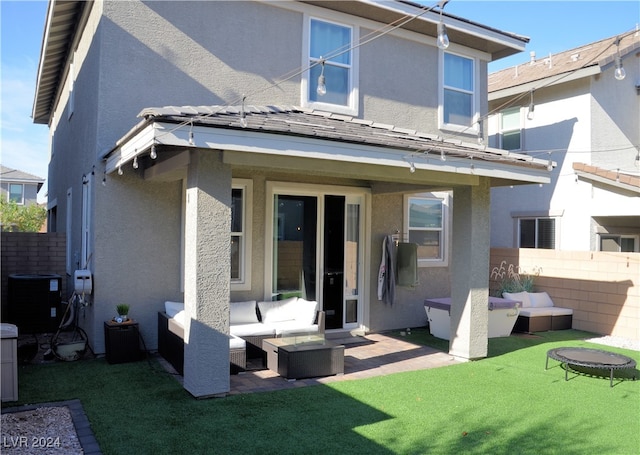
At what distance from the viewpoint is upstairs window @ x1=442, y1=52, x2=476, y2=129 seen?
12242 millimetres

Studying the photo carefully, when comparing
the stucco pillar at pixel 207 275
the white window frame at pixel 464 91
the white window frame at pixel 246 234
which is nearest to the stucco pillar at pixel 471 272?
the white window frame at pixel 464 91

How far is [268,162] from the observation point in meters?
6.89

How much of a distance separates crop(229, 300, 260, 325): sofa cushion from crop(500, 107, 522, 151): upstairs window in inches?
447

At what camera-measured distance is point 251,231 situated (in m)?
9.78

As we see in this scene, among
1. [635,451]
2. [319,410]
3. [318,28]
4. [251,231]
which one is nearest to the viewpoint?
[635,451]

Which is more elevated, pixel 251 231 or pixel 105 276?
pixel 251 231

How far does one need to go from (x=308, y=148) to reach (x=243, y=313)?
3.79 metres

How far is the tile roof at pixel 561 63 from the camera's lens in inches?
606

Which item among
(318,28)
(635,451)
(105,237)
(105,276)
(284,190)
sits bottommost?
(635,451)

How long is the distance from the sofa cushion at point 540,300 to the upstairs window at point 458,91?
176 inches

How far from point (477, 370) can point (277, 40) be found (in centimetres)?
699

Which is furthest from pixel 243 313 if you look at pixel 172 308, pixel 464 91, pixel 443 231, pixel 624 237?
pixel 624 237

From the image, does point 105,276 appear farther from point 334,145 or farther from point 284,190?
→ point 334,145

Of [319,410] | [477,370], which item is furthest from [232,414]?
[477,370]
